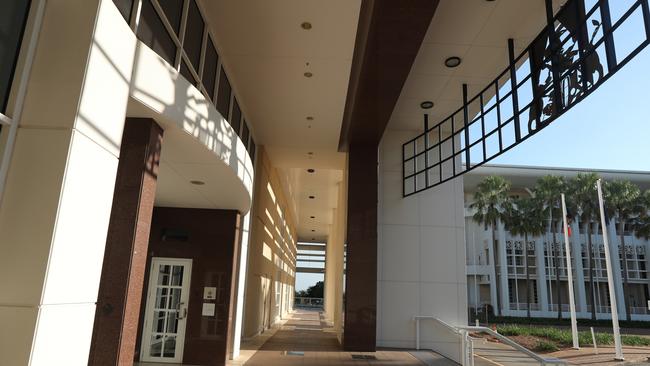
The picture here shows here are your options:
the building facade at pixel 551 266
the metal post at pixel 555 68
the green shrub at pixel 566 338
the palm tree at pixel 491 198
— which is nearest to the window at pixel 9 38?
the metal post at pixel 555 68

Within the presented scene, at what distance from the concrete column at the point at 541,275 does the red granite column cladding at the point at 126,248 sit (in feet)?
147

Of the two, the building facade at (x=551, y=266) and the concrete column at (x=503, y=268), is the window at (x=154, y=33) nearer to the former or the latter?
the building facade at (x=551, y=266)

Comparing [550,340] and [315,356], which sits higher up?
[315,356]

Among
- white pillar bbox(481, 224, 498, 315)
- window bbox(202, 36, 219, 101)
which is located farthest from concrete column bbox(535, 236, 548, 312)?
window bbox(202, 36, 219, 101)

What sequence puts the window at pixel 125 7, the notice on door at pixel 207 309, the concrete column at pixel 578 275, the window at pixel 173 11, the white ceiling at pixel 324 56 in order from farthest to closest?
1. the concrete column at pixel 578 275
2. the notice on door at pixel 207 309
3. the white ceiling at pixel 324 56
4. the window at pixel 173 11
5. the window at pixel 125 7

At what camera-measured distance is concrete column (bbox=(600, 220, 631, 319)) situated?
42.4 m

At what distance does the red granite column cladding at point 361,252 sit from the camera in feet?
41.9

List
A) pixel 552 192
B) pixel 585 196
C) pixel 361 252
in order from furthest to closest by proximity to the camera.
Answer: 1. pixel 552 192
2. pixel 585 196
3. pixel 361 252

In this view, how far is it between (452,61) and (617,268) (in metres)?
42.6

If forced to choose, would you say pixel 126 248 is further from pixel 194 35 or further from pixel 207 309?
pixel 207 309

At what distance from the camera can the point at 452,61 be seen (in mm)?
10688

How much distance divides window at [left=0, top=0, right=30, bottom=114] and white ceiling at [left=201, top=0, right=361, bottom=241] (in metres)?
4.55

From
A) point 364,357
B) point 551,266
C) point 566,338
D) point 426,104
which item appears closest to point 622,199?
point 551,266

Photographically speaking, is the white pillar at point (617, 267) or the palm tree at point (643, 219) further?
the white pillar at point (617, 267)
